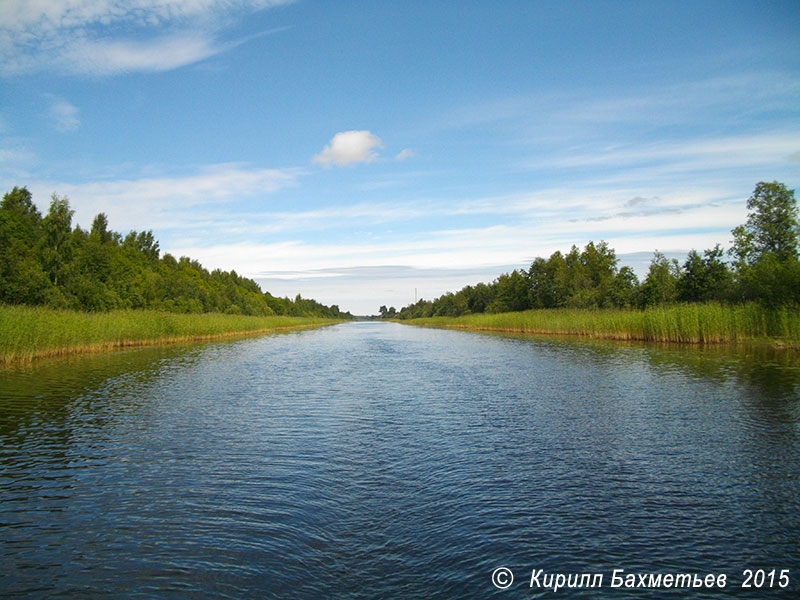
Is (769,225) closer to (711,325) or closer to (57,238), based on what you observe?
(711,325)

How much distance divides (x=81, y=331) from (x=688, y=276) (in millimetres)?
41612

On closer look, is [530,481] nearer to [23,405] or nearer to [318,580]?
[318,580]

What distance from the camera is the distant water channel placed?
4.88 metres

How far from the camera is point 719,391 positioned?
45.1 ft

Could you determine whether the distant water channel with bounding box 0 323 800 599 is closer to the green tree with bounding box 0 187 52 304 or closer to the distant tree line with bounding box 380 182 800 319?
the distant tree line with bounding box 380 182 800 319

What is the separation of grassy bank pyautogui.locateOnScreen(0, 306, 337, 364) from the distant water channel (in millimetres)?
8188

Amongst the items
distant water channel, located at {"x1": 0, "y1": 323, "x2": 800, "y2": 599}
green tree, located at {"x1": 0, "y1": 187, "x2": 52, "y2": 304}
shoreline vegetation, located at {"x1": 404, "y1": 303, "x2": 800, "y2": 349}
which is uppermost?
green tree, located at {"x1": 0, "y1": 187, "x2": 52, "y2": 304}

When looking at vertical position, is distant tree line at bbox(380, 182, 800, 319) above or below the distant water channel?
above

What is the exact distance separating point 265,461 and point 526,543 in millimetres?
4735

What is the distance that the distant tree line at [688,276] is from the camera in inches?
1136

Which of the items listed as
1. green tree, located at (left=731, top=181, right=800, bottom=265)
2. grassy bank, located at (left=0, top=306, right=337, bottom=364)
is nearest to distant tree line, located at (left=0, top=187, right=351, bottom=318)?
grassy bank, located at (left=0, top=306, right=337, bottom=364)

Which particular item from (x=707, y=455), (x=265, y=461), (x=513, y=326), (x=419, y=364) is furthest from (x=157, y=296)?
(x=707, y=455)

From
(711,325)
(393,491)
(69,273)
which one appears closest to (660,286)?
(711,325)

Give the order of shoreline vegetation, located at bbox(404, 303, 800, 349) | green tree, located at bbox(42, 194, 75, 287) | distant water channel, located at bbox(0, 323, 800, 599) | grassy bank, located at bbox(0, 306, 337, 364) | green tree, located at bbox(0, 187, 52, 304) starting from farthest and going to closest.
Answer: green tree, located at bbox(42, 194, 75, 287), green tree, located at bbox(0, 187, 52, 304), shoreline vegetation, located at bbox(404, 303, 800, 349), grassy bank, located at bbox(0, 306, 337, 364), distant water channel, located at bbox(0, 323, 800, 599)
